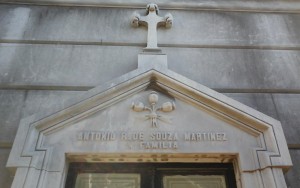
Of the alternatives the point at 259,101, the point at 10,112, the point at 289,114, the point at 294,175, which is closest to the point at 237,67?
the point at 259,101

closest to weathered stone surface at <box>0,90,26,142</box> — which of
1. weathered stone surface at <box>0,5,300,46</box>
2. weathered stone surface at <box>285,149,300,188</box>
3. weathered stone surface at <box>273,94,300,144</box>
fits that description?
weathered stone surface at <box>0,5,300,46</box>

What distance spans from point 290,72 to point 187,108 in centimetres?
211

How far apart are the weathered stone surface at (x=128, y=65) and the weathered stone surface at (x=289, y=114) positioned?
211mm

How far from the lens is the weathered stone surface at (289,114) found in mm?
4445

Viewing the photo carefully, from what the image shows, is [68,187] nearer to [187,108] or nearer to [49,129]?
[49,129]

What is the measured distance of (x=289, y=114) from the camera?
4.66 meters

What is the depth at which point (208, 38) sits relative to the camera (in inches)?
217

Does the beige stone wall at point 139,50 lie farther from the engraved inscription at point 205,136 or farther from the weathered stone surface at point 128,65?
the engraved inscription at point 205,136

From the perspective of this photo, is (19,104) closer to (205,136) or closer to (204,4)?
(205,136)

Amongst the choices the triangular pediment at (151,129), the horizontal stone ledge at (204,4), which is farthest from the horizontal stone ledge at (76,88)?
the horizontal stone ledge at (204,4)

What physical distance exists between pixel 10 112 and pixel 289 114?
421 centimetres

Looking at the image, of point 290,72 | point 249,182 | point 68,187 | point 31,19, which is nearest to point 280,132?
point 249,182

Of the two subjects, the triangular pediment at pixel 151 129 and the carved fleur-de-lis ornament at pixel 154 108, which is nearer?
the triangular pediment at pixel 151 129

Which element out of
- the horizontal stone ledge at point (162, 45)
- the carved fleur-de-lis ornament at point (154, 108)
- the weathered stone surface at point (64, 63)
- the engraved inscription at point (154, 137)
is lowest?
the engraved inscription at point (154, 137)
